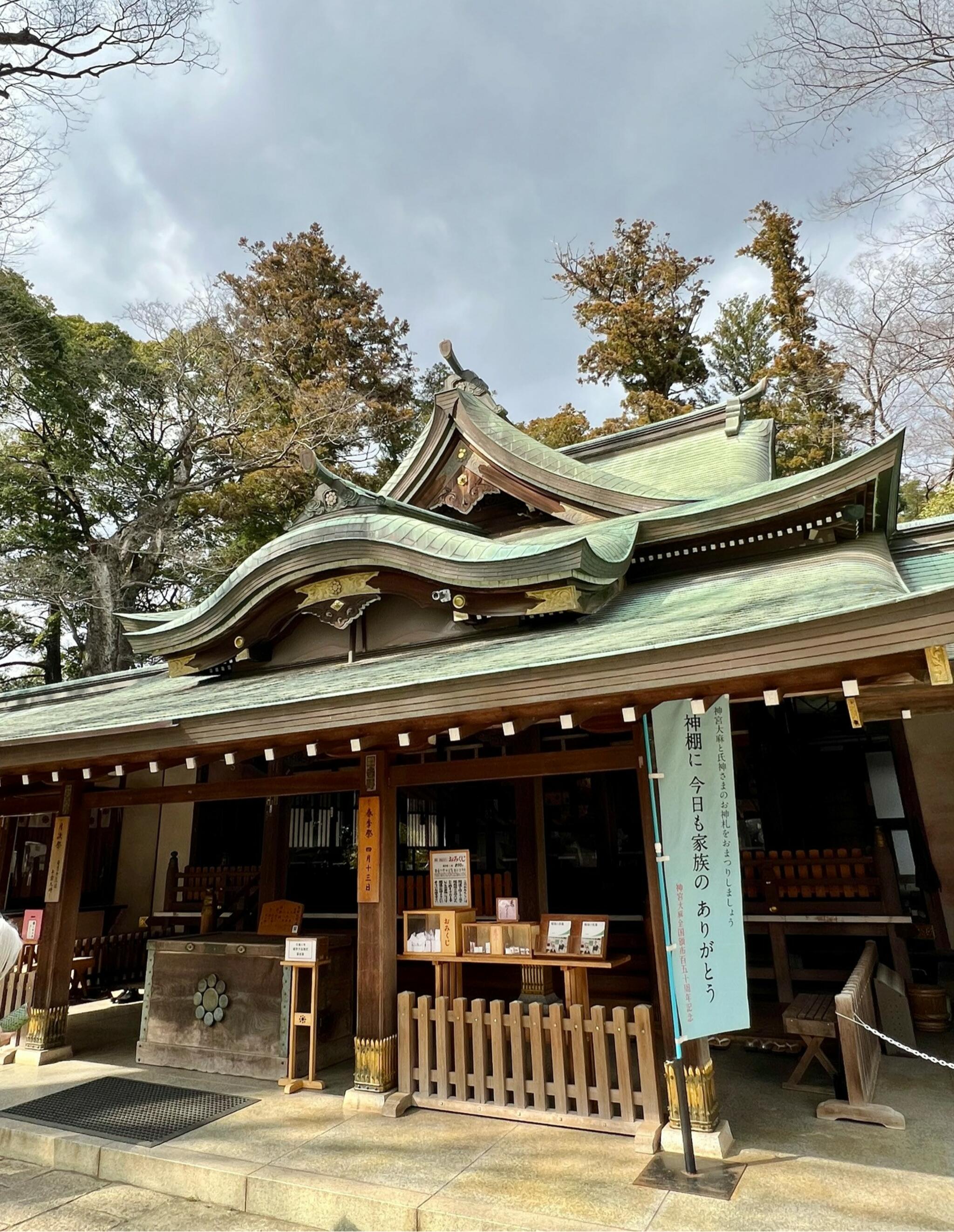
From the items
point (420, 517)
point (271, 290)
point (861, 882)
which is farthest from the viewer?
point (271, 290)

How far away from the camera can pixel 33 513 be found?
2378 cm

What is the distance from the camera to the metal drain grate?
5344mm

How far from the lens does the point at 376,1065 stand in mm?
5711

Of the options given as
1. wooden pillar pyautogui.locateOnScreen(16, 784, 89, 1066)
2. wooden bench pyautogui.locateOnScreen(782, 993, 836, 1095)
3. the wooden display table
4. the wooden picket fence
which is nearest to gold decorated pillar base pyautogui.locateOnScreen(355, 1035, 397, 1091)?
the wooden picket fence

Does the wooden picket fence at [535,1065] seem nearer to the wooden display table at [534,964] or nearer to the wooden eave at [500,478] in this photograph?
the wooden display table at [534,964]

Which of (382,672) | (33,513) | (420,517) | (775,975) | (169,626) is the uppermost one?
(33,513)

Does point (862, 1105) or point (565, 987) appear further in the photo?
point (565, 987)

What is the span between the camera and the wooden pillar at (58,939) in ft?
23.9

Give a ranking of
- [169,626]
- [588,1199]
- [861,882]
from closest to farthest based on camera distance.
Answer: [588,1199], [861,882], [169,626]

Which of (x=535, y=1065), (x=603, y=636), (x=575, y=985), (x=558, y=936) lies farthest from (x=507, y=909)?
(x=603, y=636)

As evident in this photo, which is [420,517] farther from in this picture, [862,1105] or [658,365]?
[658,365]

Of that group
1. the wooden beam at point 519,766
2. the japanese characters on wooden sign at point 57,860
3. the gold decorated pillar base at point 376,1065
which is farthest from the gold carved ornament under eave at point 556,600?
the japanese characters on wooden sign at point 57,860

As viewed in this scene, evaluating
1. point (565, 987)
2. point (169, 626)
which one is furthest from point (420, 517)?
point (565, 987)

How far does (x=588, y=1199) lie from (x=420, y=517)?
598 cm
